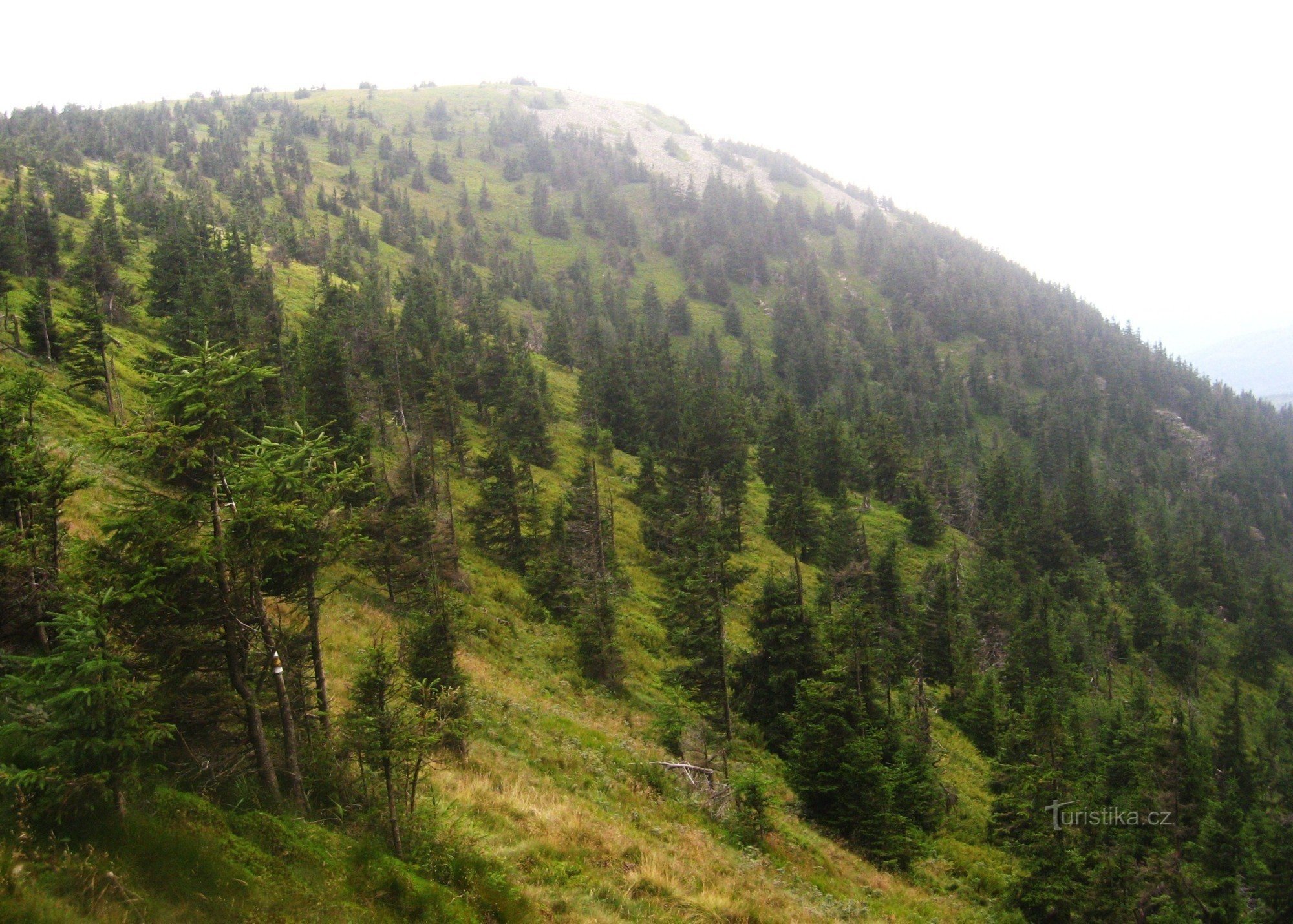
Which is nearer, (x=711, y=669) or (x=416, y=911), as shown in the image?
(x=416, y=911)

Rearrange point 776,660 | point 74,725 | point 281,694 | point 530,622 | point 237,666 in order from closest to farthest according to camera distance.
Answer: point 74,725 → point 237,666 → point 281,694 → point 776,660 → point 530,622

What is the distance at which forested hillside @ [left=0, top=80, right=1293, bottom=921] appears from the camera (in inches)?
320

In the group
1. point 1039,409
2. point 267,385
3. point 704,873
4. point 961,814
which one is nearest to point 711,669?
point 704,873

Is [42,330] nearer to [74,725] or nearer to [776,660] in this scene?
[74,725]

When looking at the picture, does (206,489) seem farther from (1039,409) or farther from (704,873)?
(1039,409)

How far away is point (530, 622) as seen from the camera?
3428 centimetres

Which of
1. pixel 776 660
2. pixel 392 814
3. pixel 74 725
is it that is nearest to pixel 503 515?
pixel 776 660

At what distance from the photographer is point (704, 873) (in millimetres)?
13211

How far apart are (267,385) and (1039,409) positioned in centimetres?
14569

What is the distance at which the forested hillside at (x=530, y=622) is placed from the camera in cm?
814

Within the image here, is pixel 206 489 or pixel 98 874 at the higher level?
pixel 206 489

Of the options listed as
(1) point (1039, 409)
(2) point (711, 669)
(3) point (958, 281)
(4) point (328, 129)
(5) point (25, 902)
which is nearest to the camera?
(5) point (25, 902)

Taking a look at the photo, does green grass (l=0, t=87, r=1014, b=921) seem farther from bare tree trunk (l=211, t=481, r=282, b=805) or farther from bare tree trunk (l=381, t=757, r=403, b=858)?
bare tree trunk (l=211, t=481, r=282, b=805)

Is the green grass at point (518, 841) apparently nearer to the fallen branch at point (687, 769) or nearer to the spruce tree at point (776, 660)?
the fallen branch at point (687, 769)
